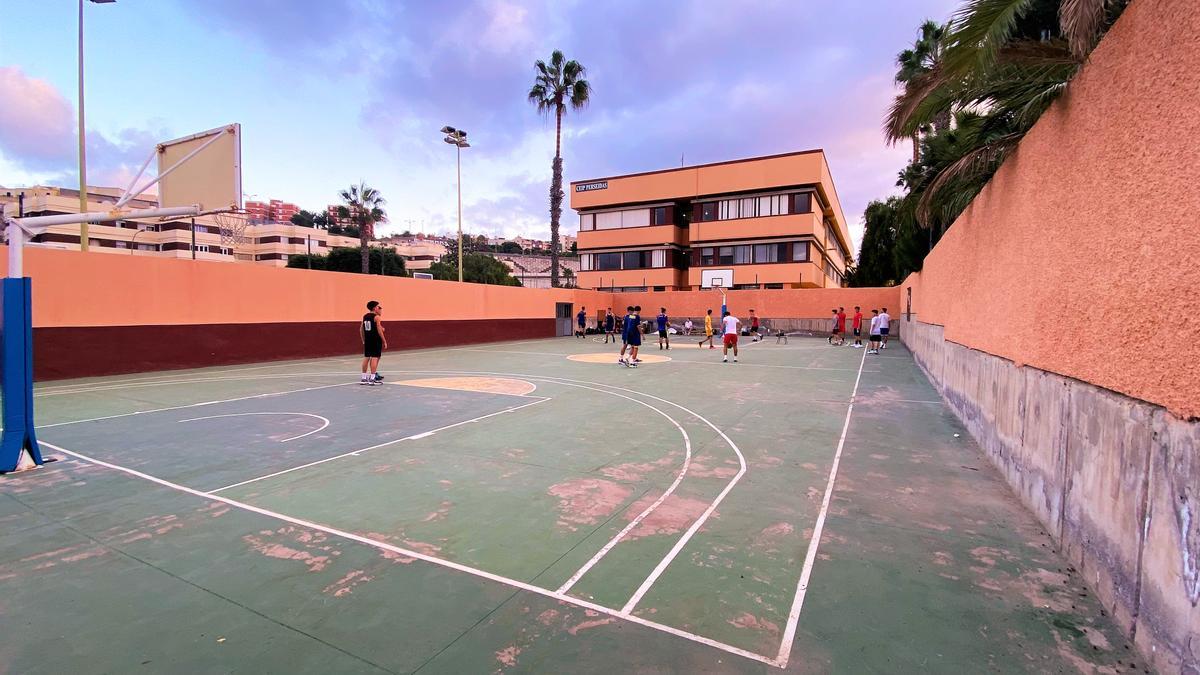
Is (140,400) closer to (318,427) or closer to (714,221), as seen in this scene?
(318,427)

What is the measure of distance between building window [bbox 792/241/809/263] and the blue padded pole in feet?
131

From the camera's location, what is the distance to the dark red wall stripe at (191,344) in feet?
44.9

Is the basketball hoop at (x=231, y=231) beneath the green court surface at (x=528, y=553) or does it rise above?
above

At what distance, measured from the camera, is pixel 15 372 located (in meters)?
6.10

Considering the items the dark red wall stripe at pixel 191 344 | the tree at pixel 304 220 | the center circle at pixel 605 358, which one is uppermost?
the tree at pixel 304 220

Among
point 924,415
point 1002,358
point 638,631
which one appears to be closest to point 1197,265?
point 638,631

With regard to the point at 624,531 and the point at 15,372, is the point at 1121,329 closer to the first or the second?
the point at 624,531

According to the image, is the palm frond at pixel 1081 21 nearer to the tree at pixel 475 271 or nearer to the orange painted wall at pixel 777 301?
the orange painted wall at pixel 777 301

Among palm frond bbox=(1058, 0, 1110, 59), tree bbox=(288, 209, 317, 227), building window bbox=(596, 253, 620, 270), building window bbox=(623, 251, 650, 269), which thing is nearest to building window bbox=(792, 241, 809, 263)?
building window bbox=(623, 251, 650, 269)

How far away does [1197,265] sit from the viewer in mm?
2691

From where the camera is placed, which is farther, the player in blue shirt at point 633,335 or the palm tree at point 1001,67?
the player in blue shirt at point 633,335

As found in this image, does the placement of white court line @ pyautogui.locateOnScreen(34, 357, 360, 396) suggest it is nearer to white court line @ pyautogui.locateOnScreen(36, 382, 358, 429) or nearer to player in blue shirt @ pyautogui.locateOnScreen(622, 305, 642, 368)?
white court line @ pyautogui.locateOnScreen(36, 382, 358, 429)

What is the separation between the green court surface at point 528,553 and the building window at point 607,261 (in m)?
38.9

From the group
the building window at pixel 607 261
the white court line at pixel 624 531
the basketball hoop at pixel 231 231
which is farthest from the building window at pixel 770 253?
the basketball hoop at pixel 231 231
